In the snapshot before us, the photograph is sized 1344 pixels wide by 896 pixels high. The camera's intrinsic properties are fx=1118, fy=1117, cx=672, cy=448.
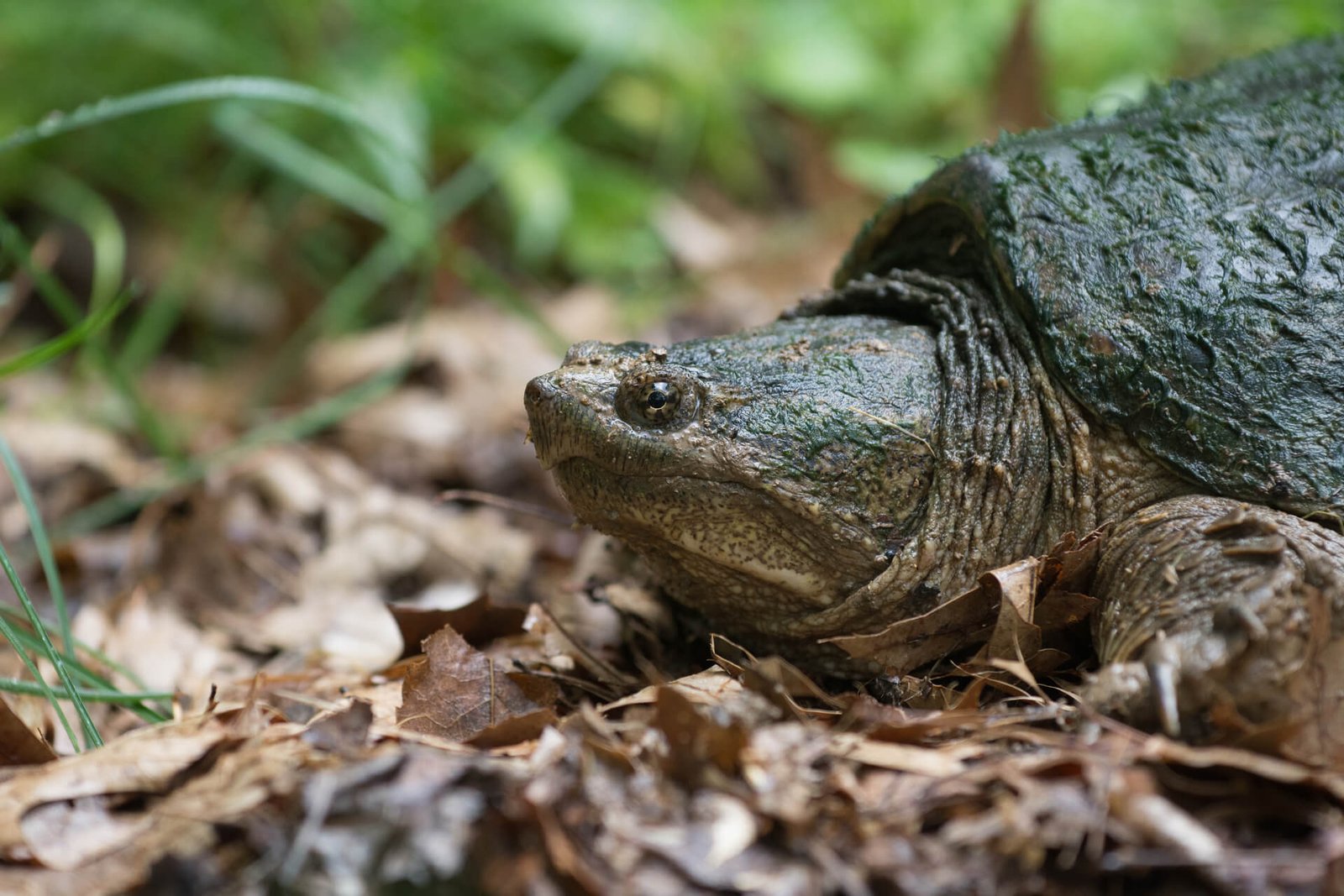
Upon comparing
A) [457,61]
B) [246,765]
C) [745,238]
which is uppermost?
[457,61]

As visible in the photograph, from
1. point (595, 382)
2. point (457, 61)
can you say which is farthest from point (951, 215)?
point (457, 61)

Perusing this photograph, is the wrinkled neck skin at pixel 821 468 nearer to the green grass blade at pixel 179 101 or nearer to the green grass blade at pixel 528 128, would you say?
the green grass blade at pixel 179 101

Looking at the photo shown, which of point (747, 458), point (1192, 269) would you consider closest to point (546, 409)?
point (747, 458)

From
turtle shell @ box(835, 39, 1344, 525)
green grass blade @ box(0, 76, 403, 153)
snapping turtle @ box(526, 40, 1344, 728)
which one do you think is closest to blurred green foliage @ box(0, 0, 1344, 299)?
green grass blade @ box(0, 76, 403, 153)

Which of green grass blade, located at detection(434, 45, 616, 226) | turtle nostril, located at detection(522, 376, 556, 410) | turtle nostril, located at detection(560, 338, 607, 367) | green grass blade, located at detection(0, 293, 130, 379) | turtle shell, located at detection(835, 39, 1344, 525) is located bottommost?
green grass blade, located at detection(0, 293, 130, 379)

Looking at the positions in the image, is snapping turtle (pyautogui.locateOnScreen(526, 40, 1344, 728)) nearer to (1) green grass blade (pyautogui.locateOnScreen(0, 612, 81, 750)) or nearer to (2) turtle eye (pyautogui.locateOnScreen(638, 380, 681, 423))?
(2) turtle eye (pyautogui.locateOnScreen(638, 380, 681, 423))

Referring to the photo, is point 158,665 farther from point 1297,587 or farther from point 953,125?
point 953,125

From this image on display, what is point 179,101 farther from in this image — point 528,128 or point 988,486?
point 528,128
